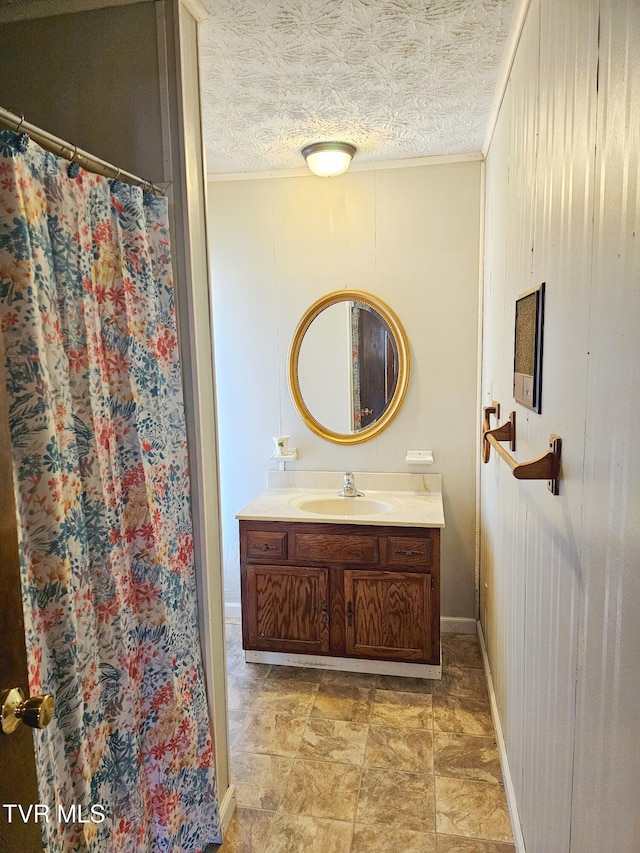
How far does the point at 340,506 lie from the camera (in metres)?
2.99

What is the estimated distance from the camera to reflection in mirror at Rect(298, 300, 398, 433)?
9.94 ft

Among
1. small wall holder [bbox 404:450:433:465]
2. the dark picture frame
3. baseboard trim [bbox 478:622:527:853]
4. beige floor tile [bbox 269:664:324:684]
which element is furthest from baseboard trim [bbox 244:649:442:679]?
the dark picture frame

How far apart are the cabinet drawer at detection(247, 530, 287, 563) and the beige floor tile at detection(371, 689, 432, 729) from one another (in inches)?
30.5

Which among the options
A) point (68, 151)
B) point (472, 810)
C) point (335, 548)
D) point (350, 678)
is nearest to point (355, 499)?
point (335, 548)

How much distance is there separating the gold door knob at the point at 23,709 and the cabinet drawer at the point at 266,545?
181 cm

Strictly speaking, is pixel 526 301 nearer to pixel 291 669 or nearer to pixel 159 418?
pixel 159 418

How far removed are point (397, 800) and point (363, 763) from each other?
21cm

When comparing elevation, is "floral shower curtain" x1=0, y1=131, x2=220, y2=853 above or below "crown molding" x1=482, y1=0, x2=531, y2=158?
below

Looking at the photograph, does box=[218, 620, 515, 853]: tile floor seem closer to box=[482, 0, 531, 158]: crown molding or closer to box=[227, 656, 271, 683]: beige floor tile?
box=[227, 656, 271, 683]: beige floor tile

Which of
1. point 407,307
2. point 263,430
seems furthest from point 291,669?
point 407,307

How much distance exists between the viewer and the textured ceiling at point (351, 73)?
1640 millimetres

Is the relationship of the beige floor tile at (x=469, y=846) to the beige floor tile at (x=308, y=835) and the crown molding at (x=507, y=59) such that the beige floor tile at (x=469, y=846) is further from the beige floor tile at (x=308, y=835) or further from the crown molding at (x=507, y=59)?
the crown molding at (x=507, y=59)

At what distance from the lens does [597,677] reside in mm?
931

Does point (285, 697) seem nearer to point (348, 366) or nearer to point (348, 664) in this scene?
point (348, 664)
